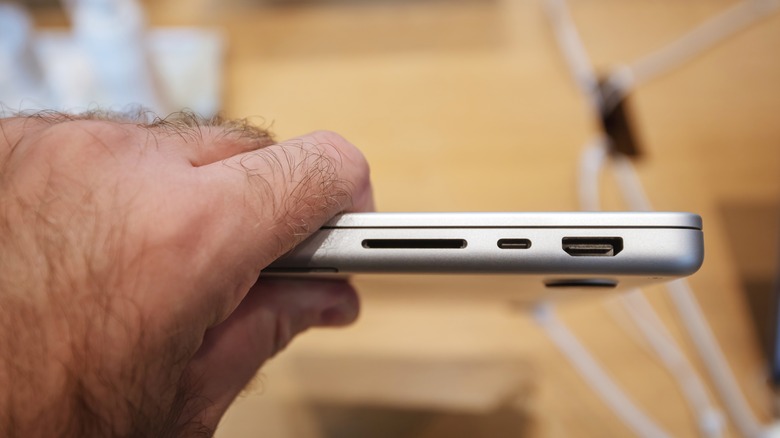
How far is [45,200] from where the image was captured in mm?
265

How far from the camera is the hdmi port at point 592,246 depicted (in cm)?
28

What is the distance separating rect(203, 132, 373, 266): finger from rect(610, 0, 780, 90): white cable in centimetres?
56

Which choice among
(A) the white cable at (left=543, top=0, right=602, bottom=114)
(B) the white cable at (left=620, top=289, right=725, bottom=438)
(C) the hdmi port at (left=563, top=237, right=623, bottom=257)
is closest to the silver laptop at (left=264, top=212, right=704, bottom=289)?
(C) the hdmi port at (left=563, top=237, right=623, bottom=257)

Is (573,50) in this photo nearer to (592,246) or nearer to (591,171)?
(591,171)

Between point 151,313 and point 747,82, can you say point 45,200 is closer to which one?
point 151,313

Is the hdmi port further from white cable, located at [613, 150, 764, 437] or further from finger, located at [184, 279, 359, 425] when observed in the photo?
white cable, located at [613, 150, 764, 437]

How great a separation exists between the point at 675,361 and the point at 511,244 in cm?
41

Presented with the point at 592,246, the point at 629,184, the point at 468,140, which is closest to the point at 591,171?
the point at 629,184

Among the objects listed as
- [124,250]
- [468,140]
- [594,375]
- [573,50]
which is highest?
[573,50]

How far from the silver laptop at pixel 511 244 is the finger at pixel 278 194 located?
0.05 feet

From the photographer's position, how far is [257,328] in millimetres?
399

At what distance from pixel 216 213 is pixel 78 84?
0.62 m

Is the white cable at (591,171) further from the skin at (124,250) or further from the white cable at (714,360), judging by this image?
the skin at (124,250)

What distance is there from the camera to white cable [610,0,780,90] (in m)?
0.73
